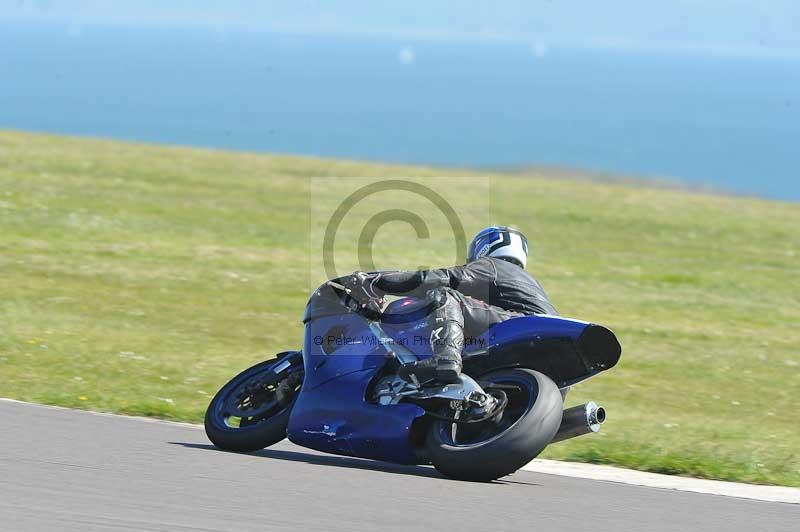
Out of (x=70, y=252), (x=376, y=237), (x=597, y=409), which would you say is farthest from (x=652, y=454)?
(x=376, y=237)

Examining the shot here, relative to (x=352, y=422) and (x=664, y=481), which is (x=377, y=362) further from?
(x=664, y=481)

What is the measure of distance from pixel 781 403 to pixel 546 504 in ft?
17.6

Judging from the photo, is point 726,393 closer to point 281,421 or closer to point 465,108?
point 281,421

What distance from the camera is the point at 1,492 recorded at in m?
5.92

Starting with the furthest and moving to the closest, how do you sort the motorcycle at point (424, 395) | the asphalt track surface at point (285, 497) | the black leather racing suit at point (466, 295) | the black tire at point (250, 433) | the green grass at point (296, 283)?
the green grass at point (296, 283)
the black tire at point (250, 433)
the black leather racing suit at point (466, 295)
the motorcycle at point (424, 395)
the asphalt track surface at point (285, 497)

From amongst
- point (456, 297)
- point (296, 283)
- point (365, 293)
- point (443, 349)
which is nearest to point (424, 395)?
point (443, 349)

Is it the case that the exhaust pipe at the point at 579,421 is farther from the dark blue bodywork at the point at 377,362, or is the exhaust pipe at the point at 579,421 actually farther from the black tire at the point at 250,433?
the black tire at the point at 250,433

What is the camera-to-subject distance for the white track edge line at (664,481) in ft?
23.1

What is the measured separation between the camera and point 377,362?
728cm

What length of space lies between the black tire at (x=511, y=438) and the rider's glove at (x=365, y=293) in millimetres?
816

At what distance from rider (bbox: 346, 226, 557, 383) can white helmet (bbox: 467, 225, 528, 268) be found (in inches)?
4.5

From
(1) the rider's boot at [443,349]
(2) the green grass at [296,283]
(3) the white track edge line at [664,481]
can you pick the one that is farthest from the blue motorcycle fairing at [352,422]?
(2) the green grass at [296,283]

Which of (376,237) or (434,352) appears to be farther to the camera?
(376,237)

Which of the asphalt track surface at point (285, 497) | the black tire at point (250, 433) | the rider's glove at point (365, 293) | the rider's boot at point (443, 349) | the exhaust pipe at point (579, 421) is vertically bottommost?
the asphalt track surface at point (285, 497)
